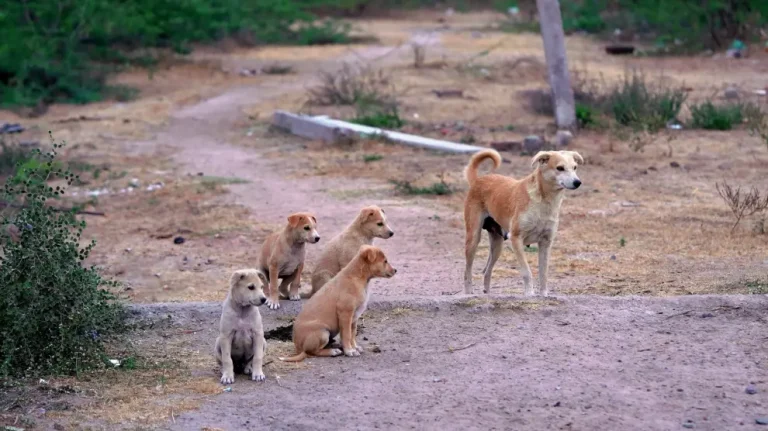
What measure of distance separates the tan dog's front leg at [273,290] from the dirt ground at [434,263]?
0.08m

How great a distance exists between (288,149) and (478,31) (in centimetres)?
1842

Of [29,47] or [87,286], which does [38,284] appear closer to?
[87,286]

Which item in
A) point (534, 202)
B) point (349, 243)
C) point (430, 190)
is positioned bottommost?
point (430, 190)

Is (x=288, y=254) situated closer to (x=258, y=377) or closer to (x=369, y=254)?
(x=369, y=254)

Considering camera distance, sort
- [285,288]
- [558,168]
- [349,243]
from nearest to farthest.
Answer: [558,168], [349,243], [285,288]

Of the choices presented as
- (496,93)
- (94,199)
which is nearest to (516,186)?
(94,199)

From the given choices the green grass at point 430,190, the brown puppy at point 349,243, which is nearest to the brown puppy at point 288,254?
the brown puppy at point 349,243

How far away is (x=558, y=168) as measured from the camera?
8.37m

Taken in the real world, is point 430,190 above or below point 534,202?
below

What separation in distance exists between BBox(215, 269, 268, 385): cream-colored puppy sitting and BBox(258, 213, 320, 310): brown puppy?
62.6 inches

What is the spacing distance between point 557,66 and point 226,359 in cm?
1237

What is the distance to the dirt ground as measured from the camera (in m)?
6.46

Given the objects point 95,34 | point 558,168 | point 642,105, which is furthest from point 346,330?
point 95,34

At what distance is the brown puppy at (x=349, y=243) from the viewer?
8.64 meters
